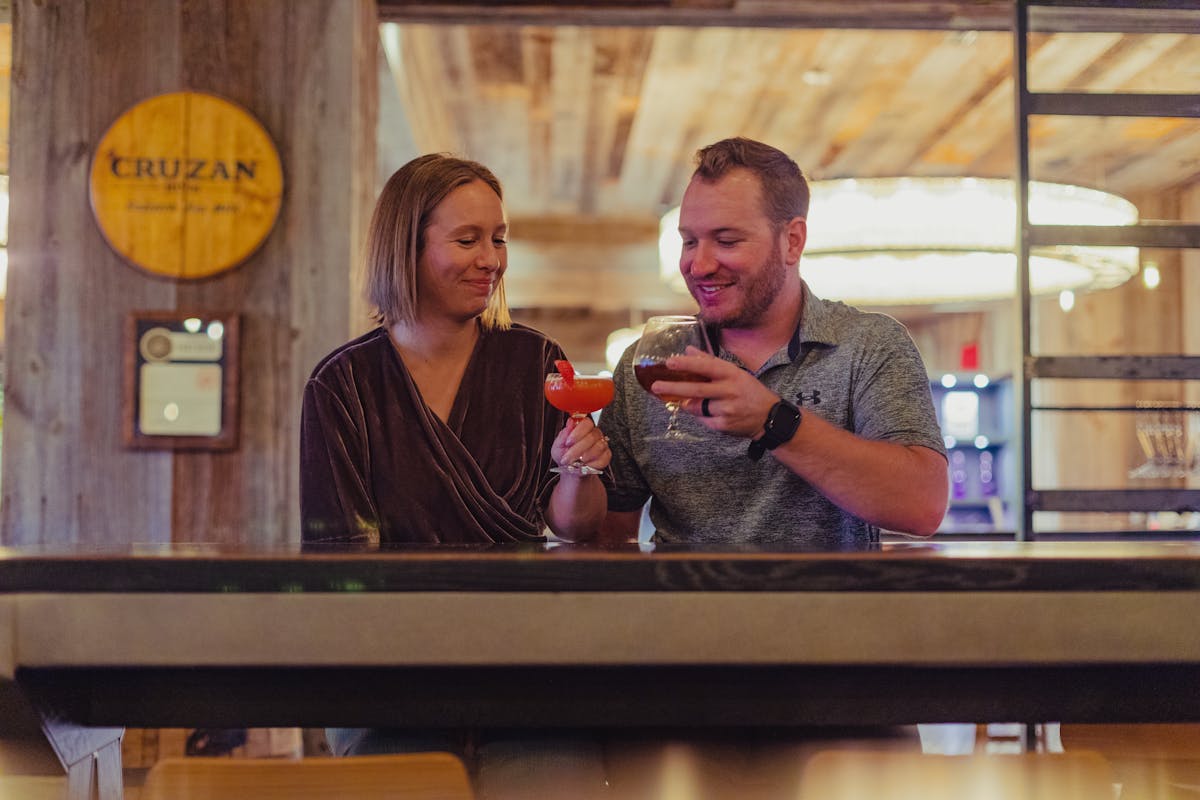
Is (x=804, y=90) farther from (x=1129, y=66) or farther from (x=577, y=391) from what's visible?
(x=577, y=391)

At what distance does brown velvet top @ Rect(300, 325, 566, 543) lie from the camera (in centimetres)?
192

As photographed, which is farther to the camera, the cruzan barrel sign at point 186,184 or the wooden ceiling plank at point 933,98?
the wooden ceiling plank at point 933,98

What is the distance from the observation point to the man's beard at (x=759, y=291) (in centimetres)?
204

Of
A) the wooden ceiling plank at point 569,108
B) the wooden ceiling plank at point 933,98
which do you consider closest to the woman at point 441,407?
the wooden ceiling plank at point 569,108

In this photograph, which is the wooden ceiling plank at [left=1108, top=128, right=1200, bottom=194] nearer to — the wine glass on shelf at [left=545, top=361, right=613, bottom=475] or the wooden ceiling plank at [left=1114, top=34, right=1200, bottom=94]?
the wooden ceiling plank at [left=1114, top=34, right=1200, bottom=94]

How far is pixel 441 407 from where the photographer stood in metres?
2.06

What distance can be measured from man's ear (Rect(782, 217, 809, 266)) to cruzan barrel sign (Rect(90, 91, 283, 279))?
1.89 metres

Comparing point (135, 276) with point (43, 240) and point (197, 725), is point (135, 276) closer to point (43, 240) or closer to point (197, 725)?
point (43, 240)

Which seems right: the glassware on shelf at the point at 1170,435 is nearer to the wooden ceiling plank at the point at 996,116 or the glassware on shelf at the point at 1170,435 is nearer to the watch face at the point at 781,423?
the wooden ceiling plank at the point at 996,116

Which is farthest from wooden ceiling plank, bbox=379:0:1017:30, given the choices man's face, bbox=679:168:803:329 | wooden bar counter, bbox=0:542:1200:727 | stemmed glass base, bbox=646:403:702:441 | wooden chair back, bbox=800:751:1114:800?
wooden chair back, bbox=800:751:1114:800

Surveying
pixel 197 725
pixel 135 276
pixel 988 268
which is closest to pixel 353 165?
pixel 135 276

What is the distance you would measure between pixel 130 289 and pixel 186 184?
1.15 feet

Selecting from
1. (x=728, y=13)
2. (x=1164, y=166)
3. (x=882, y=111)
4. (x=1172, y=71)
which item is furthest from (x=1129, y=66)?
(x=882, y=111)

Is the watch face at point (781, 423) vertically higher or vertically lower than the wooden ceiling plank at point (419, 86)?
lower
